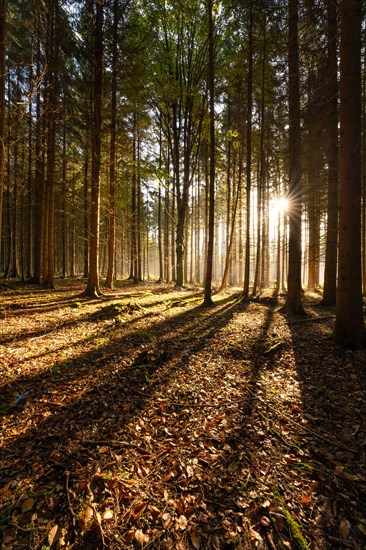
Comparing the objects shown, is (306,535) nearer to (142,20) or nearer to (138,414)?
(138,414)

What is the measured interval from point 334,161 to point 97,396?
11575 millimetres

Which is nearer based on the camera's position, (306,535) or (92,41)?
(306,535)

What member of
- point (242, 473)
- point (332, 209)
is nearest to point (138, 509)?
point (242, 473)

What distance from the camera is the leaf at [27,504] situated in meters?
2.16

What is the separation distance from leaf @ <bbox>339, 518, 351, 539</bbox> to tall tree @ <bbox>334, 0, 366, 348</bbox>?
415 cm

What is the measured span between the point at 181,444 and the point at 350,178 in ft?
19.8

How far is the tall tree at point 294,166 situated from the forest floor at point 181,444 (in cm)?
324

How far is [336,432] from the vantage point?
3.21m

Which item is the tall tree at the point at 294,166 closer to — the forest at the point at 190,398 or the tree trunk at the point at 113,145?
the forest at the point at 190,398

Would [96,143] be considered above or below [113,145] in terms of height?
below

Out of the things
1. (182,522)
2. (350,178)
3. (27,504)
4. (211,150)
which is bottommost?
(182,522)

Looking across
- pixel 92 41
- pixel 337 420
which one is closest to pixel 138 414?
pixel 337 420

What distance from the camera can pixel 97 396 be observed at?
12.9 feet

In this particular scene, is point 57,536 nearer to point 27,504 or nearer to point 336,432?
point 27,504
